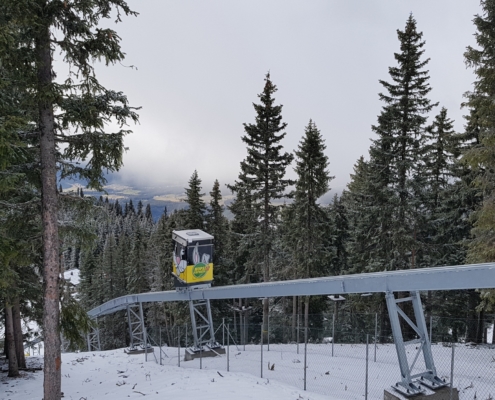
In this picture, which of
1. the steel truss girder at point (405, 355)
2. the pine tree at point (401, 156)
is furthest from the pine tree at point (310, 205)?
the steel truss girder at point (405, 355)

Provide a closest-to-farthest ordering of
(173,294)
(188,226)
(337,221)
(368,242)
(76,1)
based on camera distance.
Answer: (76,1)
(173,294)
(368,242)
(188,226)
(337,221)

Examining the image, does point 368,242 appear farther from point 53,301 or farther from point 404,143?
point 53,301

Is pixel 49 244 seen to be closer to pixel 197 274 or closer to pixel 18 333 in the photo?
pixel 197 274

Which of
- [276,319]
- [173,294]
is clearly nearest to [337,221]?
[276,319]

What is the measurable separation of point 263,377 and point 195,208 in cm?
1602

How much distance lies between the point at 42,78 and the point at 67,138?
126cm

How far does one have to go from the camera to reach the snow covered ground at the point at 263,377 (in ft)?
31.4

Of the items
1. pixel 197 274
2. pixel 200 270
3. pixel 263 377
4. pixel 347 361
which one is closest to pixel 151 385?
pixel 263 377

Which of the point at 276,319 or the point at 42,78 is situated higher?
the point at 42,78

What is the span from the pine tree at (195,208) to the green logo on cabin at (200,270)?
10172mm

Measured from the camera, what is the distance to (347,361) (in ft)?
44.9

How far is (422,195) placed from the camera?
59.3 feet

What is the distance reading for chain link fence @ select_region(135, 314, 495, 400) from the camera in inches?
402

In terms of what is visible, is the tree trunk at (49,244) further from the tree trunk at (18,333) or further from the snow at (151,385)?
the tree trunk at (18,333)
